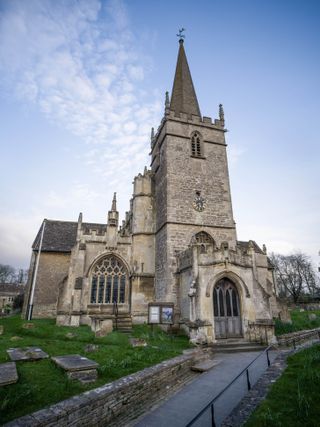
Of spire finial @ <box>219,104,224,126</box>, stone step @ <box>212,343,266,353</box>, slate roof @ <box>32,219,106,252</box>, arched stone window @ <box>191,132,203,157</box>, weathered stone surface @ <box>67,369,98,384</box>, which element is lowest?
stone step @ <box>212,343,266,353</box>

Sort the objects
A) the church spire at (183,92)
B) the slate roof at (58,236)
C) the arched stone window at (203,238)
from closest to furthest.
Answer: the arched stone window at (203,238) → the slate roof at (58,236) → the church spire at (183,92)

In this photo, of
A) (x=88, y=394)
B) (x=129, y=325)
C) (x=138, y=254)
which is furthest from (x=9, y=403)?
(x=138, y=254)

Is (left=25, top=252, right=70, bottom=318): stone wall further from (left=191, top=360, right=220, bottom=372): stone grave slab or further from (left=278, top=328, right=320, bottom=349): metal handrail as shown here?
(left=278, top=328, right=320, bottom=349): metal handrail

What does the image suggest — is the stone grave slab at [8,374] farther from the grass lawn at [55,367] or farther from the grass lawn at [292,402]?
the grass lawn at [292,402]

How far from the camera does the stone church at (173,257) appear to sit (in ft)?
49.8

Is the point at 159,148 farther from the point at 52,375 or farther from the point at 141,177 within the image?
the point at 52,375

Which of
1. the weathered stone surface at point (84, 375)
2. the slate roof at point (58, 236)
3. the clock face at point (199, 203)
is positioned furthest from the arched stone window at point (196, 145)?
the weathered stone surface at point (84, 375)

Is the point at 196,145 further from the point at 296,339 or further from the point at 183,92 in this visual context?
the point at 296,339

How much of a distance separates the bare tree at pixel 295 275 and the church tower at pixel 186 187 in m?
37.9

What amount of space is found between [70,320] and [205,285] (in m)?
9.57

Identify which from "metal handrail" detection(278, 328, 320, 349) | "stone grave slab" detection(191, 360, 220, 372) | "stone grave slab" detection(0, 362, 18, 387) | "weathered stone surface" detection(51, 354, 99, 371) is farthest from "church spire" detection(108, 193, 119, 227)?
"stone grave slab" detection(0, 362, 18, 387)

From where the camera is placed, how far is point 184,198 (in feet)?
69.1

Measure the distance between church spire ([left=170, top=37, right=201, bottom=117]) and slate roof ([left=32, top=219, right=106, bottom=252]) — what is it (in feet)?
47.2

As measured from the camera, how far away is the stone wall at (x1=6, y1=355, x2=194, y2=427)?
4639mm
